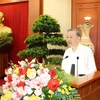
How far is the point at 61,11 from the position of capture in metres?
4.93

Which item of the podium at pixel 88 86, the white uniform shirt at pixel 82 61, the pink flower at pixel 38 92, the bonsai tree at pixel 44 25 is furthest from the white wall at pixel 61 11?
the pink flower at pixel 38 92

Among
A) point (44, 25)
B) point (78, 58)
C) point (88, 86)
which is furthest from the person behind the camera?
point (44, 25)

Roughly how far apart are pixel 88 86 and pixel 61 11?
3.03m

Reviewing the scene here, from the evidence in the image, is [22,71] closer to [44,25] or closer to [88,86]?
[88,86]

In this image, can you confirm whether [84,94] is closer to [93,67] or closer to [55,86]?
[93,67]

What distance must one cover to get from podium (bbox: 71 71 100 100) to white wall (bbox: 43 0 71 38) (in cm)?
266

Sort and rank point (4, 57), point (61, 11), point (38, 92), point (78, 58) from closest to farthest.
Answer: point (38, 92)
point (78, 58)
point (61, 11)
point (4, 57)

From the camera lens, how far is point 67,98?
114 centimetres

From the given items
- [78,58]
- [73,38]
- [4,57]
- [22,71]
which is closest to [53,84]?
[22,71]

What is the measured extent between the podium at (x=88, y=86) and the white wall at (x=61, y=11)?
105 inches

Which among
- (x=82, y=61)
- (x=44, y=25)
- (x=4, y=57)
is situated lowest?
(x=4, y=57)

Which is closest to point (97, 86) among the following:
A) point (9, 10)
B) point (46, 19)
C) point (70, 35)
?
point (70, 35)

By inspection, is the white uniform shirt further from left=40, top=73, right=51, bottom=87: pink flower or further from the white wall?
the white wall

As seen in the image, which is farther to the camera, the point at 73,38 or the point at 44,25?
the point at 44,25
